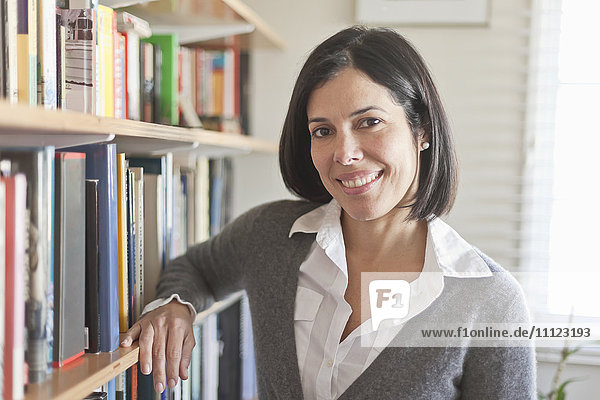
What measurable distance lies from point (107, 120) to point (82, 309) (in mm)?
275

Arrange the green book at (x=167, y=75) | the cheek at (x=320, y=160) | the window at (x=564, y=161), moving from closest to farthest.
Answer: the cheek at (x=320, y=160), the green book at (x=167, y=75), the window at (x=564, y=161)

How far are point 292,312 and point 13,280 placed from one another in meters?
0.54

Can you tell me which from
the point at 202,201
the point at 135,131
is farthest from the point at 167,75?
the point at 135,131

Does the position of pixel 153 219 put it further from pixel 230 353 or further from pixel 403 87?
pixel 230 353

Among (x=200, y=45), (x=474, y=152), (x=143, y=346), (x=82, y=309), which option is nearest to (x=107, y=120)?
(x=82, y=309)

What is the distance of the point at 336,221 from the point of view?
118 cm

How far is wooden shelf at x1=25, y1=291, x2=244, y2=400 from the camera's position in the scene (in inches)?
28.9

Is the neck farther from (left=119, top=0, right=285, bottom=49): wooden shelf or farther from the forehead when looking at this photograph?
(left=119, top=0, right=285, bottom=49): wooden shelf

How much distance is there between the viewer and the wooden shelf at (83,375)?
734 mm

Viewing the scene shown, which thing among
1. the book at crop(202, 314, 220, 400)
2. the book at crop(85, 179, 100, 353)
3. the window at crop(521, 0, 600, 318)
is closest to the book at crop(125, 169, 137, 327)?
the book at crop(85, 179, 100, 353)

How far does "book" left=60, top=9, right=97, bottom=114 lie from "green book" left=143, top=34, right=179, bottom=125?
449 mm

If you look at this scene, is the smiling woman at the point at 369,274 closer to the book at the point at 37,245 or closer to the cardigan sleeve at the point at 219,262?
the cardigan sleeve at the point at 219,262

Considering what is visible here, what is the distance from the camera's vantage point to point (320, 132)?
1.09 m

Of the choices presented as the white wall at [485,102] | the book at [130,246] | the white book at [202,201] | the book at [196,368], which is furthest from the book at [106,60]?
the white wall at [485,102]
